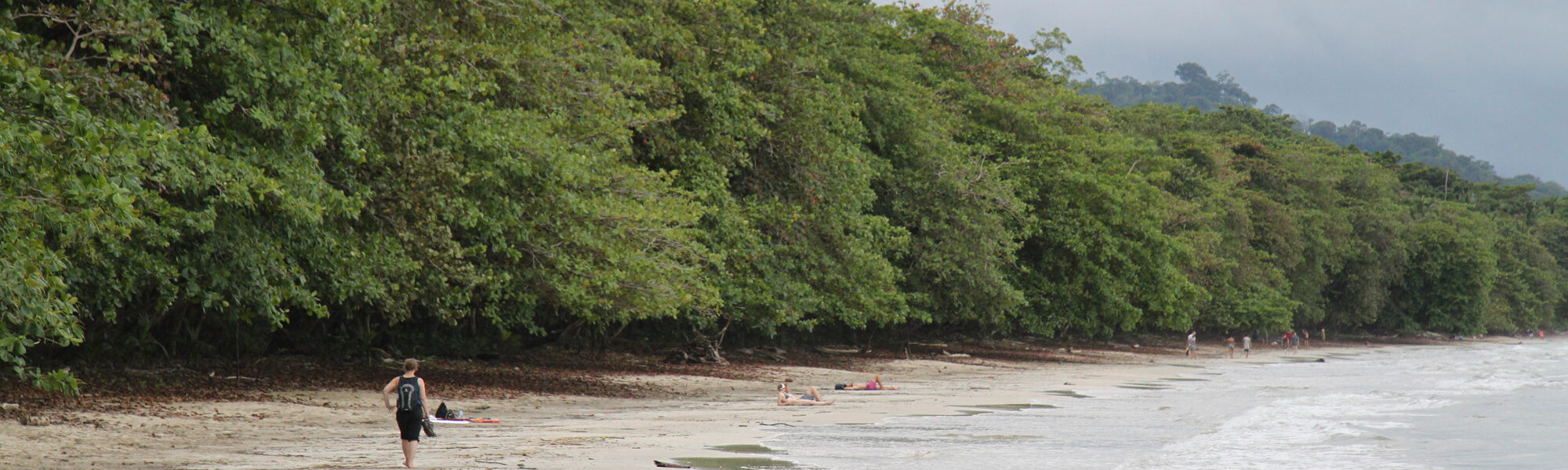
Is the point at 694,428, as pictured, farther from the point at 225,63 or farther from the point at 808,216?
the point at 808,216

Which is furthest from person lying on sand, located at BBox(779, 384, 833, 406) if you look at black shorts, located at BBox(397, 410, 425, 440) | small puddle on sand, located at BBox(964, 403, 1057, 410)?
black shorts, located at BBox(397, 410, 425, 440)

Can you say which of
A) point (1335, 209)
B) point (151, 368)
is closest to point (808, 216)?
point (151, 368)

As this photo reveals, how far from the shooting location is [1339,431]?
18328 mm

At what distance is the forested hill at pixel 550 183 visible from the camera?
11.5m

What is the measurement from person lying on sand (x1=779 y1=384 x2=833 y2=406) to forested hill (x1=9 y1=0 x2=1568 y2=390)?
8.17ft

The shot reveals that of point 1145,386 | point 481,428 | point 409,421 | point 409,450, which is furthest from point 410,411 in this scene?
point 1145,386

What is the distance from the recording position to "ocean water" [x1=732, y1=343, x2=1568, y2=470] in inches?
537

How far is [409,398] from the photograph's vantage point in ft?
33.5

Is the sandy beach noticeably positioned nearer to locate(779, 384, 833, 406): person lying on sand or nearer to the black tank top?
locate(779, 384, 833, 406): person lying on sand

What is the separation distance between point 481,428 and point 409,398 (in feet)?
13.4

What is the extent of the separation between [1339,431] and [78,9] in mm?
17255

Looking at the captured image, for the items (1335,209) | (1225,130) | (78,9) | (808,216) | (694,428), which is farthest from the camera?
(1225,130)

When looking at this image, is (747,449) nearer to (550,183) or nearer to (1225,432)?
(550,183)

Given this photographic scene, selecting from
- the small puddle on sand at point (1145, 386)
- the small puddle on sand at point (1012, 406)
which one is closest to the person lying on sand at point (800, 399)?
the small puddle on sand at point (1012, 406)
